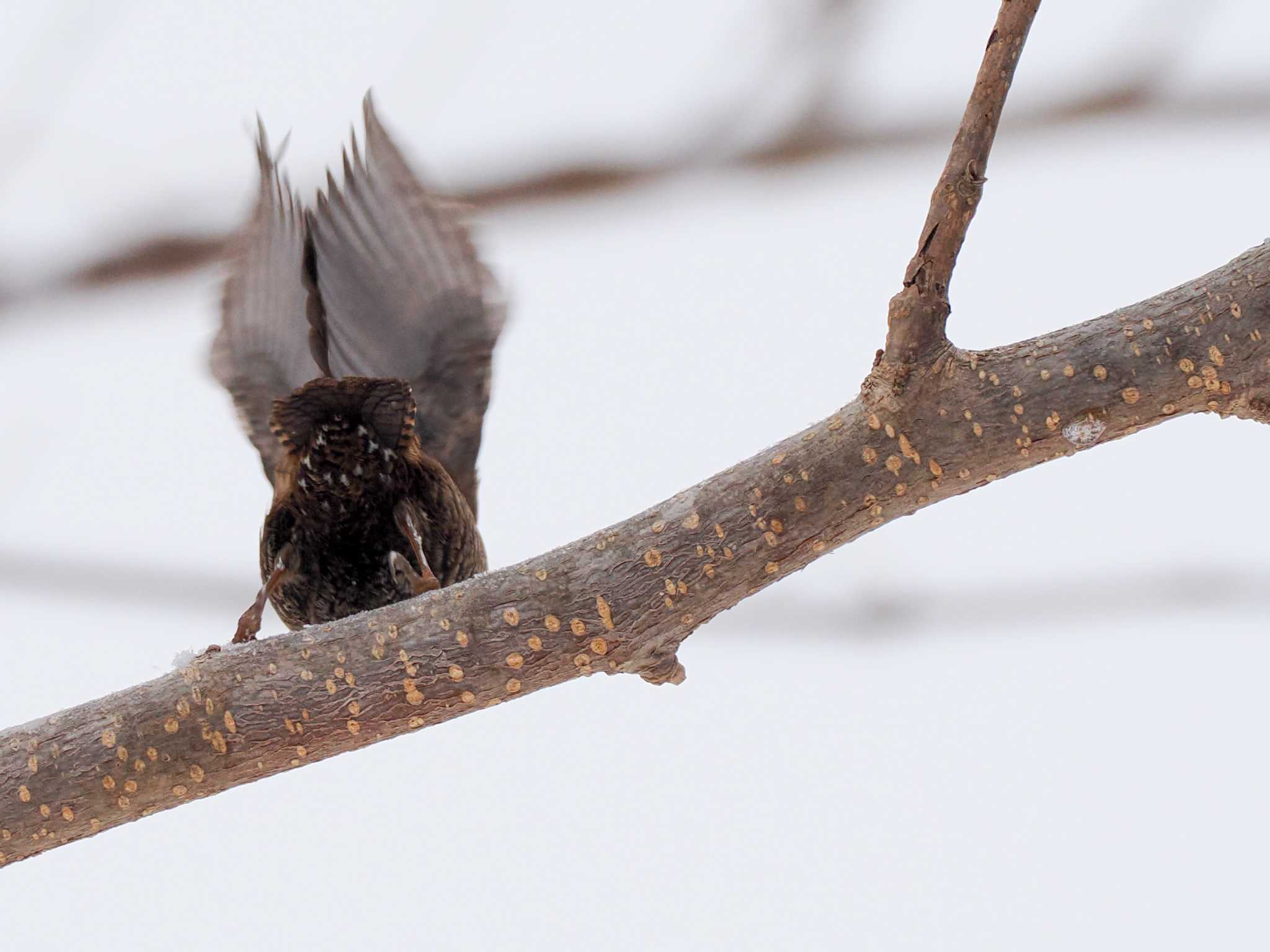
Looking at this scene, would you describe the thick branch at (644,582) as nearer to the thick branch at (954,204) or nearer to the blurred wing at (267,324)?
the thick branch at (954,204)

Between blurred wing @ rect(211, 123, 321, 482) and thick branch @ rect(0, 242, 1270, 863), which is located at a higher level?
blurred wing @ rect(211, 123, 321, 482)

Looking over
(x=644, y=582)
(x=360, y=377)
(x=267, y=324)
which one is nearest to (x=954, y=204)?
(x=644, y=582)

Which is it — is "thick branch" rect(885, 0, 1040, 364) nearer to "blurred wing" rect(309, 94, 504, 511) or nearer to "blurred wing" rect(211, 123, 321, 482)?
"blurred wing" rect(309, 94, 504, 511)

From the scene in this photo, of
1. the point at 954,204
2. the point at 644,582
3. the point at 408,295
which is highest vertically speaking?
the point at 408,295

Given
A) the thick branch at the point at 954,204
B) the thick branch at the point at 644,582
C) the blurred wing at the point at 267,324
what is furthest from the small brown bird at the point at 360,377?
the thick branch at the point at 954,204

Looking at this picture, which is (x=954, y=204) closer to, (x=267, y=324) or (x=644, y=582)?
(x=644, y=582)

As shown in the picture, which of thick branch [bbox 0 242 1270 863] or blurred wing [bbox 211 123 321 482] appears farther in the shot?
blurred wing [bbox 211 123 321 482]

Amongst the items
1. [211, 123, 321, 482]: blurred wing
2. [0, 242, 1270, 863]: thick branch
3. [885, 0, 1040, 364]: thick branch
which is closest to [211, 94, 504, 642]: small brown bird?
[211, 123, 321, 482]: blurred wing

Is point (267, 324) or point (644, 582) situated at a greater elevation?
point (267, 324)
